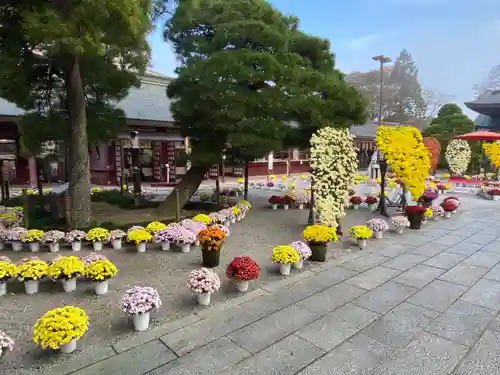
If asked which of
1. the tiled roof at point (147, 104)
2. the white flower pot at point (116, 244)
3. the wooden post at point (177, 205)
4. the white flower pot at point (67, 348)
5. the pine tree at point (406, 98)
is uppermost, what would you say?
the pine tree at point (406, 98)

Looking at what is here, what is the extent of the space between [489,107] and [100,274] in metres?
30.0

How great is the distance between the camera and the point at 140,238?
6070mm

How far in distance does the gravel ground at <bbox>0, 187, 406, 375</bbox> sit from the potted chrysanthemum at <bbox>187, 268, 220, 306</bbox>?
137 millimetres

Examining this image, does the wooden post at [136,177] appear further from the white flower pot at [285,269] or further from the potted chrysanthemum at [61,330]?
the potted chrysanthemum at [61,330]

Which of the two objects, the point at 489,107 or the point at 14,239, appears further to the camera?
the point at 489,107

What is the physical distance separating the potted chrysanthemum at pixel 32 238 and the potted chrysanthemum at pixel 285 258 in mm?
4302

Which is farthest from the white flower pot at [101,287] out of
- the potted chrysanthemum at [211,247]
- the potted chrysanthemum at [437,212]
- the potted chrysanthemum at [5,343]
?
the potted chrysanthemum at [437,212]

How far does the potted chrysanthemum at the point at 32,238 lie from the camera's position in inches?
239

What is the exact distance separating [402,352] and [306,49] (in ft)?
25.7

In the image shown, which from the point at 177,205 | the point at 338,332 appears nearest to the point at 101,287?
the point at 338,332

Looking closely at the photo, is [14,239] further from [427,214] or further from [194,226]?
A: [427,214]

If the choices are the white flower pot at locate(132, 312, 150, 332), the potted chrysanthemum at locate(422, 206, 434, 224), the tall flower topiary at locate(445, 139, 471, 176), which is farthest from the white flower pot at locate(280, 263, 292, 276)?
the tall flower topiary at locate(445, 139, 471, 176)

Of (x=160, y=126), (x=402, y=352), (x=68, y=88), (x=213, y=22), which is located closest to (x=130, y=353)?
(x=402, y=352)

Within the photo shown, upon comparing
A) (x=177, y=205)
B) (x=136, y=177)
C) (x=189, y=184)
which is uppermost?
(x=136, y=177)
